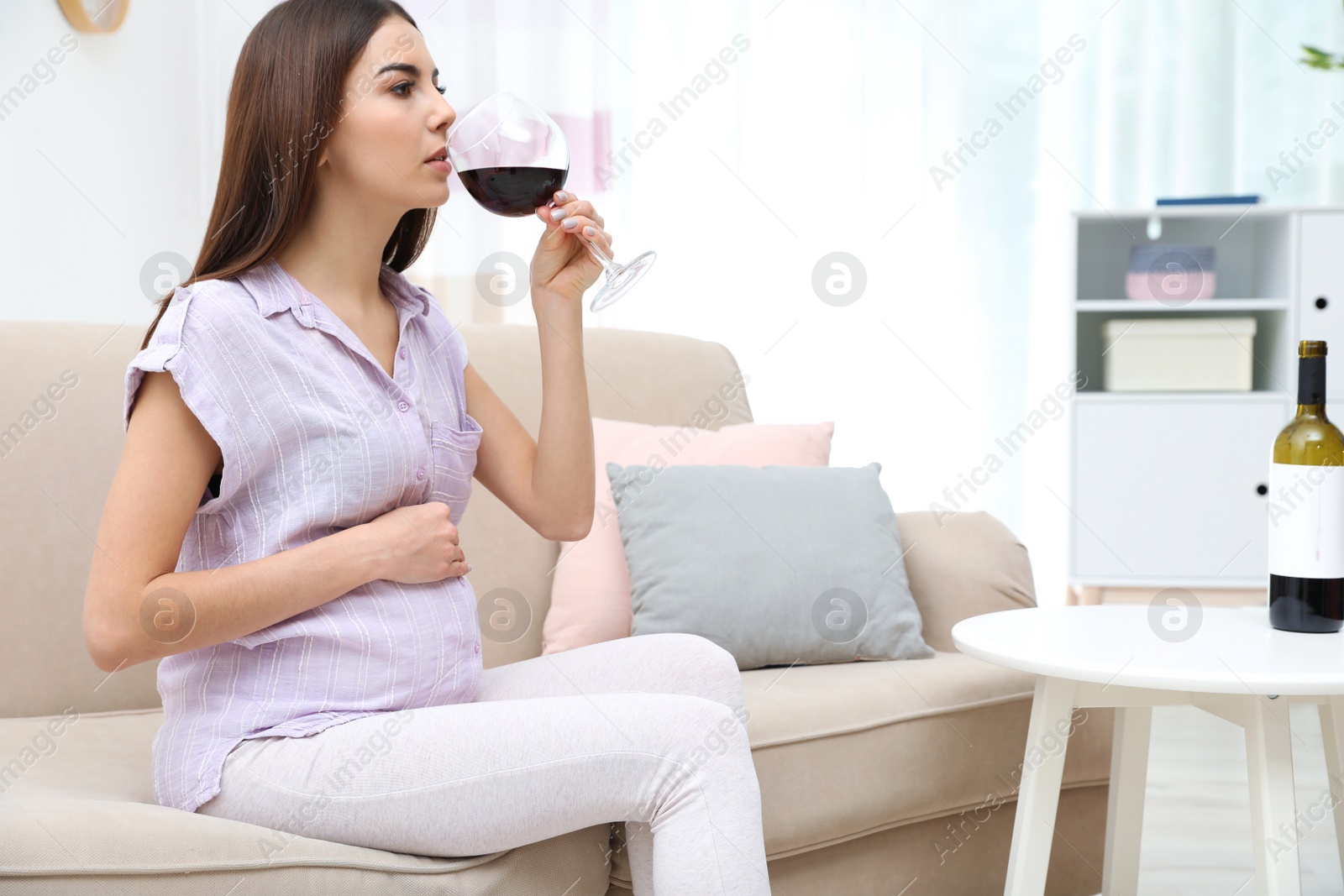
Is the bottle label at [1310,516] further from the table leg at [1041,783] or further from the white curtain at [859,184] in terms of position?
the white curtain at [859,184]

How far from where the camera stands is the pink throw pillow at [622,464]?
160cm

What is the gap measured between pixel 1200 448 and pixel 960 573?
67.5 inches

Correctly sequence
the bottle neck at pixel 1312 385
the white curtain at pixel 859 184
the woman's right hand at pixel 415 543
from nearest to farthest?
the woman's right hand at pixel 415 543
the bottle neck at pixel 1312 385
the white curtain at pixel 859 184

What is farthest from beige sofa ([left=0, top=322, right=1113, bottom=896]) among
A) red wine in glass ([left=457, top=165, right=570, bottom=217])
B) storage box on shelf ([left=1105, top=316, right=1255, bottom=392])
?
storage box on shelf ([left=1105, top=316, right=1255, bottom=392])

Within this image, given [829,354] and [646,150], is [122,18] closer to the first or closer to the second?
[646,150]

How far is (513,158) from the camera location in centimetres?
100

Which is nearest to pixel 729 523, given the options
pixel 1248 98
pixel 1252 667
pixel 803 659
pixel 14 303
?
pixel 803 659

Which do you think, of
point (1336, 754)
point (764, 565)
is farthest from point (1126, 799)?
point (764, 565)

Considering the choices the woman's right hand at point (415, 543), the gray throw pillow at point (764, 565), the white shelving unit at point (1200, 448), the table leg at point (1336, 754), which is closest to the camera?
the woman's right hand at point (415, 543)

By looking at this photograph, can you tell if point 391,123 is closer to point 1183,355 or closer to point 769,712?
point 769,712

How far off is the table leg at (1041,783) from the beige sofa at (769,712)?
7.1 inches

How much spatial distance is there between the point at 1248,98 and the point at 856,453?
5.32 feet

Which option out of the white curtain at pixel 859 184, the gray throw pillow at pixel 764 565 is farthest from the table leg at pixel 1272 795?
the white curtain at pixel 859 184

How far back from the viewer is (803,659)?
5.14 feet
